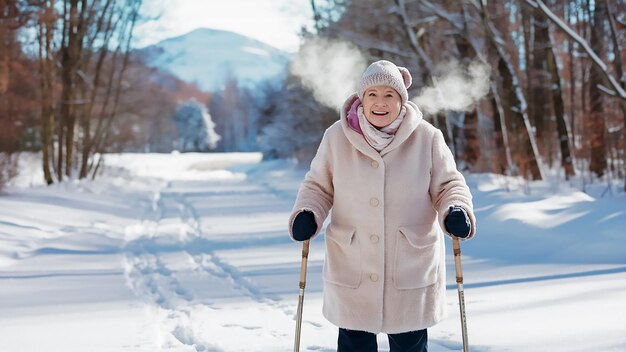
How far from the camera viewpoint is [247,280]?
7457mm

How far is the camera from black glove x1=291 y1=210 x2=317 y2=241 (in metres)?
3.29

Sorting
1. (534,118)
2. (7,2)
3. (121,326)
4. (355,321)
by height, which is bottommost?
(121,326)

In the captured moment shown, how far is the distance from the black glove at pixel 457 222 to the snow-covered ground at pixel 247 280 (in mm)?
1690

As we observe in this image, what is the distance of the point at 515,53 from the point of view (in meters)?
21.0

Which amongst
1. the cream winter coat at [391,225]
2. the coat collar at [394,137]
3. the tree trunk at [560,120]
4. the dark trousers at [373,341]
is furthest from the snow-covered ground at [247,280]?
the tree trunk at [560,120]

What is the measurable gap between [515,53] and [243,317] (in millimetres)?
17195

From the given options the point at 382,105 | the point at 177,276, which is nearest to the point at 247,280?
the point at 177,276

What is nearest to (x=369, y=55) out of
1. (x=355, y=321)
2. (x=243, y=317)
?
(x=243, y=317)

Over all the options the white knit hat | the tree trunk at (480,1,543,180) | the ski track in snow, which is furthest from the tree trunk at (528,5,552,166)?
the white knit hat

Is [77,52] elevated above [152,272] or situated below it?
above

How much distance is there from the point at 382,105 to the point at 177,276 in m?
5.08

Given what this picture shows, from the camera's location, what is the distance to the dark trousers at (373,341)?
3.33 meters

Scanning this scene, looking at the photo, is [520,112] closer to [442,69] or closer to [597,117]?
[597,117]

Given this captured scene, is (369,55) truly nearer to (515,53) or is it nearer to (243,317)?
(515,53)
